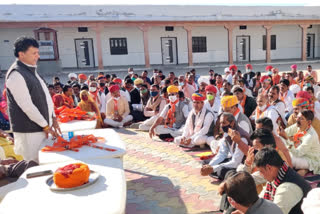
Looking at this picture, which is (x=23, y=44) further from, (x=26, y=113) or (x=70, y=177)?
(x=70, y=177)

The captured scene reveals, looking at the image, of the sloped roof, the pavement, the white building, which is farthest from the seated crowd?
the sloped roof

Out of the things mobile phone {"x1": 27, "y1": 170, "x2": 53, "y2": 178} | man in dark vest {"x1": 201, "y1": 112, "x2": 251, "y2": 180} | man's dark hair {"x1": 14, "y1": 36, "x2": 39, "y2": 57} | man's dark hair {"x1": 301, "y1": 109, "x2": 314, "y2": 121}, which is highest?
man's dark hair {"x1": 14, "y1": 36, "x2": 39, "y2": 57}

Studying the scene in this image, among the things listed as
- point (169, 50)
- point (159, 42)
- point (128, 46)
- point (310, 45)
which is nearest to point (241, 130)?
point (128, 46)

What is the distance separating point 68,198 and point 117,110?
5.34 metres

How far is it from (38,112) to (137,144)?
2.91m

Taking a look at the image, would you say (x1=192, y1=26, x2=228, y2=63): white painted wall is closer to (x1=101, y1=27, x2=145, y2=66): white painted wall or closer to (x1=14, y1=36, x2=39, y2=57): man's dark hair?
(x1=101, y1=27, x2=145, y2=66): white painted wall

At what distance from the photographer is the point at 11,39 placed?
1619 centimetres

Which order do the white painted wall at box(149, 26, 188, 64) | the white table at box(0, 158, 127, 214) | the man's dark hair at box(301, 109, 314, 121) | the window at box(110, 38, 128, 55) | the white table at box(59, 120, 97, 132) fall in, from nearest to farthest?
1. the white table at box(0, 158, 127, 214)
2. the man's dark hair at box(301, 109, 314, 121)
3. the white table at box(59, 120, 97, 132)
4. the window at box(110, 38, 128, 55)
5. the white painted wall at box(149, 26, 188, 64)

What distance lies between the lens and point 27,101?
306 cm

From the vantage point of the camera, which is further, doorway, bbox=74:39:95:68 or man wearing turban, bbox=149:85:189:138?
doorway, bbox=74:39:95:68

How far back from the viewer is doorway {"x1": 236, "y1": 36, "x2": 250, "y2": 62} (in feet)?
66.8

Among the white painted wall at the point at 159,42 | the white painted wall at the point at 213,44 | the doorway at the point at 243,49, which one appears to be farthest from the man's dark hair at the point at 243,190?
the doorway at the point at 243,49

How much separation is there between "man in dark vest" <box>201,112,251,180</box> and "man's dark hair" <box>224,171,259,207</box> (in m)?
1.51

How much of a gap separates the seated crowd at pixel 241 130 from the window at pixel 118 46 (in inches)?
390
